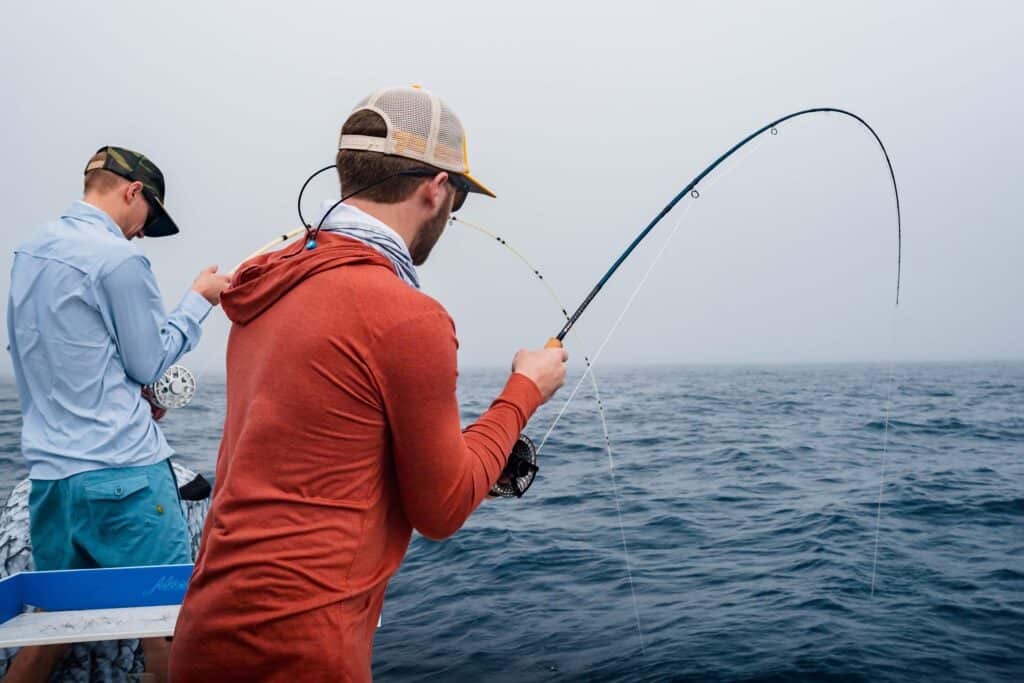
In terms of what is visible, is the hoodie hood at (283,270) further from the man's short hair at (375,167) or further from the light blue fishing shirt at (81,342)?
the light blue fishing shirt at (81,342)

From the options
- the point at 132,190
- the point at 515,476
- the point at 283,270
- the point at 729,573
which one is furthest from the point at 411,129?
the point at 729,573

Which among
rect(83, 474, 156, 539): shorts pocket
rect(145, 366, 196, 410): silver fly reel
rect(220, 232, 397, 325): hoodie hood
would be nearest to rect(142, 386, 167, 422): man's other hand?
rect(145, 366, 196, 410): silver fly reel

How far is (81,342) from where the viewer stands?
2.44 m

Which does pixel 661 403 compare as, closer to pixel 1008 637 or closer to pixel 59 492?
pixel 1008 637

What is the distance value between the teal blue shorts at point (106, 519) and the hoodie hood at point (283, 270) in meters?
1.42

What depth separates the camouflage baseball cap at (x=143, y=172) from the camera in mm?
2713

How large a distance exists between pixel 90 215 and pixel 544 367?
1758 millimetres

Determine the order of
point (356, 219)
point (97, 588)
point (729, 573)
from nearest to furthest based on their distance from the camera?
point (356, 219) < point (97, 588) < point (729, 573)

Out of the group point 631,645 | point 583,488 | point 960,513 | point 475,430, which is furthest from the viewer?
point 583,488

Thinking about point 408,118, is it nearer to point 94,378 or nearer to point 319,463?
point 319,463

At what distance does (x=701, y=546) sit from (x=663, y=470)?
3.34m

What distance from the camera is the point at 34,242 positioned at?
2.46 m

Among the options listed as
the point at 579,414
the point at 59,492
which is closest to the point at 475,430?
the point at 59,492

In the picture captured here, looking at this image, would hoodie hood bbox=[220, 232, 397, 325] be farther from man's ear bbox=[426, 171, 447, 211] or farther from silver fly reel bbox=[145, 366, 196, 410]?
silver fly reel bbox=[145, 366, 196, 410]
